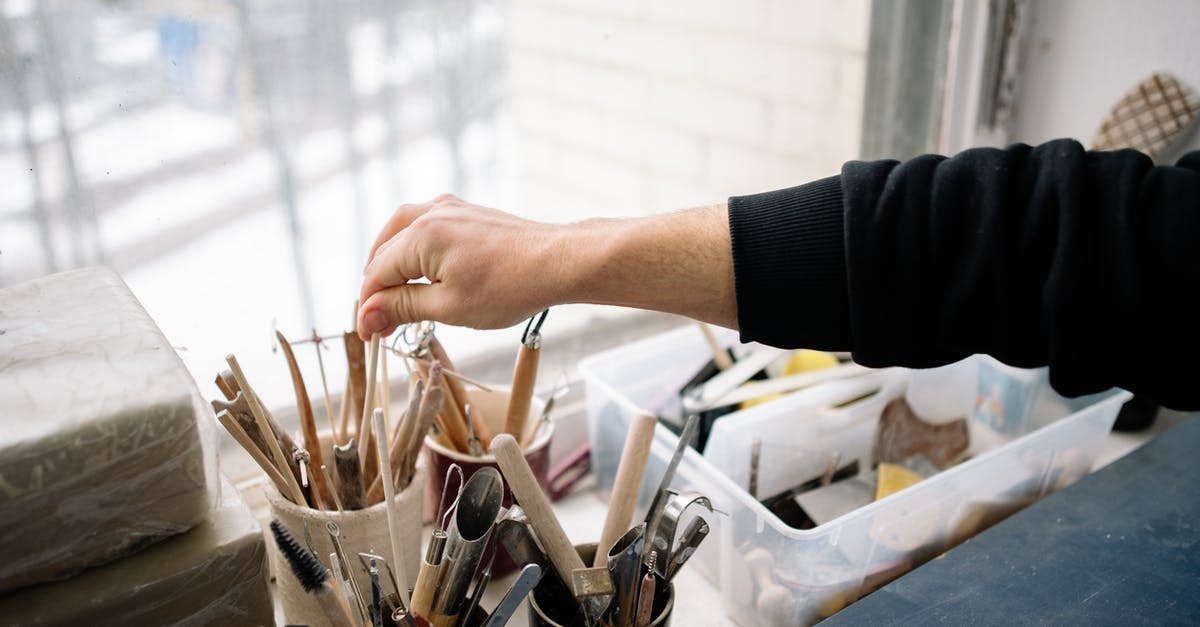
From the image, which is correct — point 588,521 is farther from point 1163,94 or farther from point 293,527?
point 1163,94

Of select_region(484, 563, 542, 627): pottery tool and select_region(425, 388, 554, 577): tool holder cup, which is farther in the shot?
select_region(425, 388, 554, 577): tool holder cup

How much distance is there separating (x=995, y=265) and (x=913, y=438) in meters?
0.35

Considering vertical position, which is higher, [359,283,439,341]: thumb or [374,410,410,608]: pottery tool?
[359,283,439,341]: thumb

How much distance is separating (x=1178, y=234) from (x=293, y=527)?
20.8 inches

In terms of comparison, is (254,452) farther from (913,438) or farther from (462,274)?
(913,438)

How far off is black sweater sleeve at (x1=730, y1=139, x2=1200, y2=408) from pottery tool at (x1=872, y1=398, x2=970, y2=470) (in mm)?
265

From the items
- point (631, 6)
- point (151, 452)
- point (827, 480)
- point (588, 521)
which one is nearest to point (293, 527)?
point (151, 452)

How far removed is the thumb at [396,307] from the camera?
566 mm

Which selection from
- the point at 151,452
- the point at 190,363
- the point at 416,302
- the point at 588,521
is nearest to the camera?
the point at 151,452

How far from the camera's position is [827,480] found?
0.79 meters

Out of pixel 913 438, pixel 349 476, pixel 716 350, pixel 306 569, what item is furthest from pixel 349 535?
pixel 913 438

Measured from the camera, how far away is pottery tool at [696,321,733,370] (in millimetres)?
823

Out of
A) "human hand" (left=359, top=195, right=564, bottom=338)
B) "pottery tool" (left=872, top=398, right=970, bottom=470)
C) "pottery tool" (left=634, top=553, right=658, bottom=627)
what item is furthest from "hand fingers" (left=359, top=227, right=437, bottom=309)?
"pottery tool" (left=872, top=398, right=970, bottom=470)

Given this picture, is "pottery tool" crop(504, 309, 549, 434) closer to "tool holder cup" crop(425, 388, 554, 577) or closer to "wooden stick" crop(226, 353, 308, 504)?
"tool holder cup" crop(425, 388, 554, 577)
